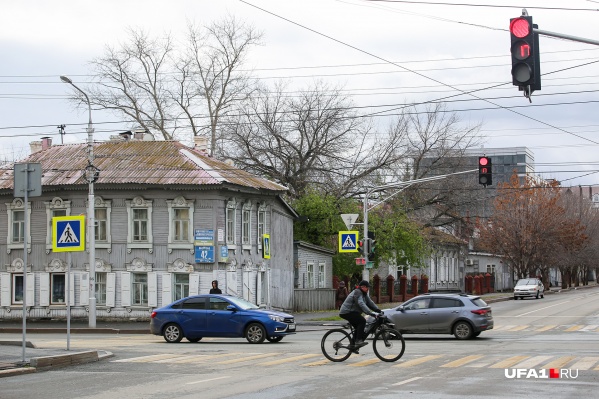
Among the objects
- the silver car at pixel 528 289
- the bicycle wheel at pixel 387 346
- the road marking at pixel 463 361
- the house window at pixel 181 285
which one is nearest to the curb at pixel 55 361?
the bicycle wheel at pixel 387 346

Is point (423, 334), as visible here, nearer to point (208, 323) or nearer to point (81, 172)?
A: point (208, 323)

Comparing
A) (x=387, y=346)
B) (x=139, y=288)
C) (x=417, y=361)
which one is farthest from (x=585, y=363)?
(x=139, y=288)

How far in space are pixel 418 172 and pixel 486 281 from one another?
24523mm

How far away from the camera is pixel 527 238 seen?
3248 inches

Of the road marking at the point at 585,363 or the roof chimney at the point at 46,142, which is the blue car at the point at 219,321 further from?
the roof chimney at the point at 46,142

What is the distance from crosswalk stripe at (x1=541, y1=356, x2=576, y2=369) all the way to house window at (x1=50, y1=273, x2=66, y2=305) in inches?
1134

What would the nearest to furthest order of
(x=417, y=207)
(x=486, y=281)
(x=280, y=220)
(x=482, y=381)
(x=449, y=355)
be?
1. (x=482, y=381)
2. (x=449, y=355)
3. (x=280, y=220)
4. (x=417, y=207)
5. (x=486, y=281)

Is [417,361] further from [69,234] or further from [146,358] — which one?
[69,234]

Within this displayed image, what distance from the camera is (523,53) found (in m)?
14.7

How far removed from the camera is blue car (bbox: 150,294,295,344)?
27219mm

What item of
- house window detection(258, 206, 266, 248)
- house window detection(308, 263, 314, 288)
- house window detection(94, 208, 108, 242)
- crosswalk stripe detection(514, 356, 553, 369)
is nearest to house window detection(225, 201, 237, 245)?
house window detection(258, 206, 266, 248)

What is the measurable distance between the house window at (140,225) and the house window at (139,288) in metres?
1.71

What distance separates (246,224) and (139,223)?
17.7 feet

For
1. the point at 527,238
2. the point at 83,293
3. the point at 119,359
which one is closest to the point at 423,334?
the point at 119,359
